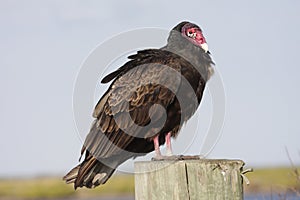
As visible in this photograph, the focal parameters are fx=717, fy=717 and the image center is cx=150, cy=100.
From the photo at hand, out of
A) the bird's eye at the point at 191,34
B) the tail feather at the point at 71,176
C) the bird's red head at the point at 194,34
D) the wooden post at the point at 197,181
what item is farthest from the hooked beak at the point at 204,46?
the wooden post at the point at 197,181

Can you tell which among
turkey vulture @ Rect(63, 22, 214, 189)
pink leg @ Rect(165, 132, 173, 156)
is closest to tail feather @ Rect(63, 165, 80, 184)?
turkey vulture @ Rect(63, 22, 214, 189)

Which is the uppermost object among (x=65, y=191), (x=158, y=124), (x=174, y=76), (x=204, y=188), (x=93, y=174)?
(x=65, y=191)

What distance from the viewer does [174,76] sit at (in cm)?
552

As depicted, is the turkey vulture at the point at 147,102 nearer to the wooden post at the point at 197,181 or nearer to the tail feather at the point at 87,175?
the tail feather at the point at 87,175

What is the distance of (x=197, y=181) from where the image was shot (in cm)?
377

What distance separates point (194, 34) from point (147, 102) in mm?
839

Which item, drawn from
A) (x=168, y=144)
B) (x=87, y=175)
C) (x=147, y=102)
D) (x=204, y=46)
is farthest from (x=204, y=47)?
(x=87, y=175)

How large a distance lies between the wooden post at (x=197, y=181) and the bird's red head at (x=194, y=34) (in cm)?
221

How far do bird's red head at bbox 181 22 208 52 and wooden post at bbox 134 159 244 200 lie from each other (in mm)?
2210

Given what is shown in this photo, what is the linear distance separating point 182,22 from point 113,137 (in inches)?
51.5

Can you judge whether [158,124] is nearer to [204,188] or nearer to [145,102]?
[145,102]

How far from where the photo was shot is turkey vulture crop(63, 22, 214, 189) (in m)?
5.34

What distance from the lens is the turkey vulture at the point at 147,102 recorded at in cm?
534

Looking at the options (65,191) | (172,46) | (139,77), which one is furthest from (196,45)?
(65,191)
